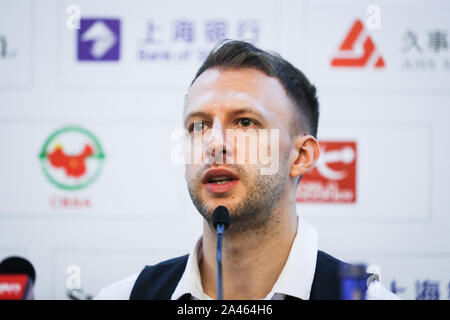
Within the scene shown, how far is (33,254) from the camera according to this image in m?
1.51

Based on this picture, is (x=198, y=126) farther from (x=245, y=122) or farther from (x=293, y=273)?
(x=293, y=273)

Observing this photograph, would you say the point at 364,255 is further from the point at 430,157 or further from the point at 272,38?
the point at 272,38

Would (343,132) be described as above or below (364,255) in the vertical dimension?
above

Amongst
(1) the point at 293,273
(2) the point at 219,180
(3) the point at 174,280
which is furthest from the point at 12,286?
(1) the point at 293,273

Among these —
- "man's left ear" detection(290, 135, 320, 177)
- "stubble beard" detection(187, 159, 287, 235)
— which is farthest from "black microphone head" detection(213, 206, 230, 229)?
"man's left ear" detection(290, 135, 320, 177)

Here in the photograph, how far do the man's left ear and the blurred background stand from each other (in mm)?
233

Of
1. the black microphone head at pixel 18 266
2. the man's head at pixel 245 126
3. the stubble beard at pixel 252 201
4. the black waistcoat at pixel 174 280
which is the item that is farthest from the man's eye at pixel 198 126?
the black microphone head at pixel 18 266

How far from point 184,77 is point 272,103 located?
46 centimetres

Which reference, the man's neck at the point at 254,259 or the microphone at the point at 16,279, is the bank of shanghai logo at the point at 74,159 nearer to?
the microphone at the point at 16,279

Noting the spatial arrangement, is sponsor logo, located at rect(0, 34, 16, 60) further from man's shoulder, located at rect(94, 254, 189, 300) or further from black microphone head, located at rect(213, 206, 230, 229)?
black microphone head, located at rect(213, 206, 230, 229)

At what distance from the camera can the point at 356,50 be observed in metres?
1.50

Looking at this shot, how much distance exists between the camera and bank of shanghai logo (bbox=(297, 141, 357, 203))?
4.85 feet

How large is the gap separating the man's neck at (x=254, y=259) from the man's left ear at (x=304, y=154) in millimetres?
135
